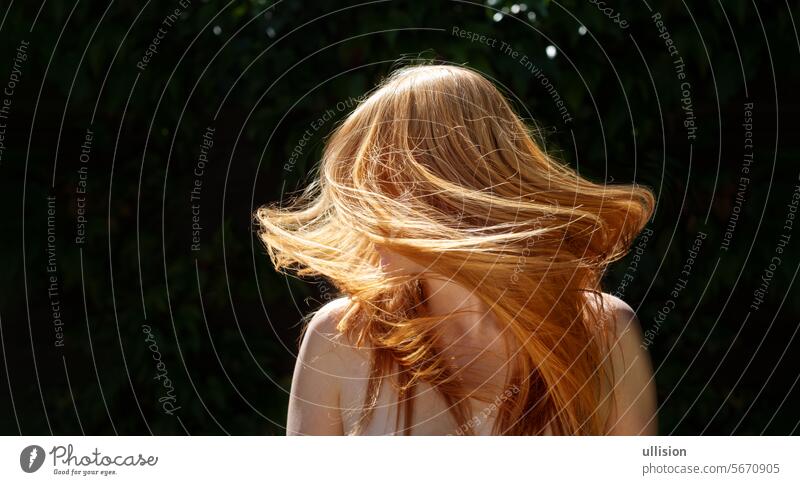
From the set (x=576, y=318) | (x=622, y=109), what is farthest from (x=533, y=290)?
(x=622, y=109)

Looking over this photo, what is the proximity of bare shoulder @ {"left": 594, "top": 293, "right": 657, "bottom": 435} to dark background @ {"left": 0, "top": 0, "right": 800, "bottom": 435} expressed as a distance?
18.0 inches

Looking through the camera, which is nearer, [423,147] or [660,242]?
[423,147]

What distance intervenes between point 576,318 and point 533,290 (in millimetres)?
70

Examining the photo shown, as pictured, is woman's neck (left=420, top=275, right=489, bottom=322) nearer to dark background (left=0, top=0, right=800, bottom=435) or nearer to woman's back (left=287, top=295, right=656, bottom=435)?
woman's back (left=287, top=295, right=656, bottom=435)

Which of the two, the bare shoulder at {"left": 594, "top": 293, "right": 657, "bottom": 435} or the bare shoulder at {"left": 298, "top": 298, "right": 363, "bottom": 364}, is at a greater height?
the bare shoulder at {"left": 298, "top": 298, "right": 363, "bottom": 364}

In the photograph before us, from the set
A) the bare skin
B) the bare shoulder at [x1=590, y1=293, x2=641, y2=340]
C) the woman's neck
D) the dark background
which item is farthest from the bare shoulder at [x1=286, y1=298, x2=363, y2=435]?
the dark background

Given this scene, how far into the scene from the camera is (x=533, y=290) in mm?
1028

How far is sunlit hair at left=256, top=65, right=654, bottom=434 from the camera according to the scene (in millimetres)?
1018

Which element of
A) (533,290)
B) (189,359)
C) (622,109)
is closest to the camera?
(533,290)

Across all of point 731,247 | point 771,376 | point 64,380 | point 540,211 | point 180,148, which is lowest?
point 771,376

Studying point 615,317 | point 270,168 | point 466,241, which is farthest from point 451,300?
point 270,168

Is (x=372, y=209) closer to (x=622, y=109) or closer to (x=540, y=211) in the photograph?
(x=540, y=211)

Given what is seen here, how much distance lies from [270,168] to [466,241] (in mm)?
692

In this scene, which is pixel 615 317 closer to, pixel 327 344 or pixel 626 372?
pixel 626 372
